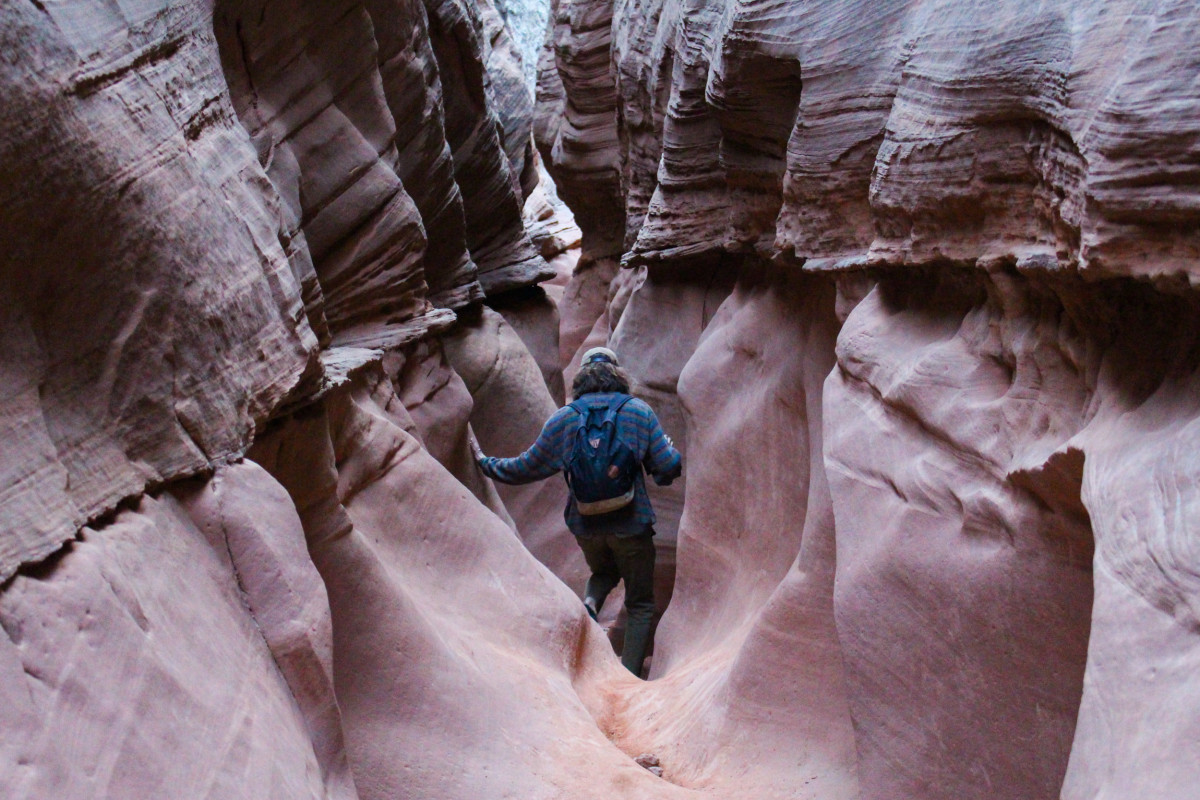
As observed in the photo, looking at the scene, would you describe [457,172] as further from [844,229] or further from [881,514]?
[881,514]

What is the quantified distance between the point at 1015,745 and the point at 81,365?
2.82 m

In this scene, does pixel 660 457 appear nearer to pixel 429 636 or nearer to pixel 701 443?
pixel 701 443

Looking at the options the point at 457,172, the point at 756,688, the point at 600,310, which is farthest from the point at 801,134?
the point at 600,310

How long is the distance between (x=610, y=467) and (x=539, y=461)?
0.47 m

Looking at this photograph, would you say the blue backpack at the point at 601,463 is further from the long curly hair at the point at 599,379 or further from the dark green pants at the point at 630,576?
the dark green pants at the point at 630,576

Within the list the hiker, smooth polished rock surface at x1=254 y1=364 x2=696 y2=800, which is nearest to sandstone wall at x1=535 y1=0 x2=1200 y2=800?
the hiker

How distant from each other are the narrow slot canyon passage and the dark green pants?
253 mm

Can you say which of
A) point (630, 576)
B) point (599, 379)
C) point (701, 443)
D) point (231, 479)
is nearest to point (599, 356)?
point (599, 379)

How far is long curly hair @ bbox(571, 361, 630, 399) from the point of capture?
6324 mm

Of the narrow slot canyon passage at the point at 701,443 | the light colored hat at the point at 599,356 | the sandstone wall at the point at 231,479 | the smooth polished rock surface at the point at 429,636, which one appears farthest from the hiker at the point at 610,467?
the smooth polished rock surface at the point at 429,636

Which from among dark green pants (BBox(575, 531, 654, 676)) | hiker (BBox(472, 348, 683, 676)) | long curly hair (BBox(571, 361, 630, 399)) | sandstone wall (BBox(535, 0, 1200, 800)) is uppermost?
sandstone wall (BBox(535, 0, 1200, 800))

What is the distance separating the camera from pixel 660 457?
243 inches

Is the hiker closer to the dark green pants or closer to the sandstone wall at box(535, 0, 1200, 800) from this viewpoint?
the dark green pants

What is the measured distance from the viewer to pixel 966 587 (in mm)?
3221
